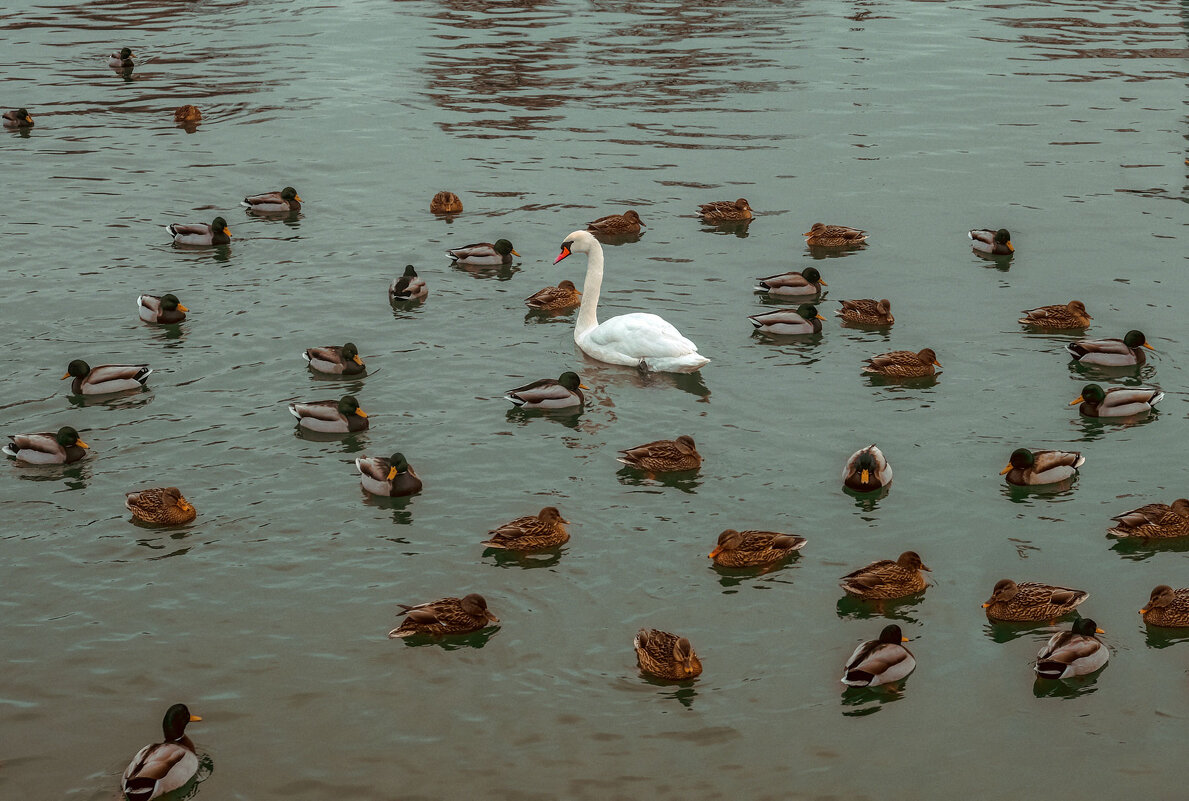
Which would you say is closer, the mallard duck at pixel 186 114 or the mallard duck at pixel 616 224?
the mallard duck at pixel 616 224

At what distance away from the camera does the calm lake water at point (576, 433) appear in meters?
12.9

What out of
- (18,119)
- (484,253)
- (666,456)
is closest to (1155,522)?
(666,456)

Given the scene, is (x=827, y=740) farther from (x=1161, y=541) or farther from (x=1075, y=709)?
(x=1161, y=541)

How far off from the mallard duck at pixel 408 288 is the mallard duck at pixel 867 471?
31.0 ft

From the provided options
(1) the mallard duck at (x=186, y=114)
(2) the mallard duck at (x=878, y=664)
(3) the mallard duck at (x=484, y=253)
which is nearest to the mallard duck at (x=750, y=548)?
(2) the mallard duck at (x=878, y=664)

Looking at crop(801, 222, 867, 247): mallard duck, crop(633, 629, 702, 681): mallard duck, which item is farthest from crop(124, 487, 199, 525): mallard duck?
crop(801, 222, 867, 247): mallard duck

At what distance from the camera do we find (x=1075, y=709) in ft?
43.7

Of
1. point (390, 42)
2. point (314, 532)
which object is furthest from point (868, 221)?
point (390, 42)

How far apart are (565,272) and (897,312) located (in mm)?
6523

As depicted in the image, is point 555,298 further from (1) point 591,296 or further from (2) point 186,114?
(2) point 186,114

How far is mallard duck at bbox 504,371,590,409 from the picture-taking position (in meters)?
19.9

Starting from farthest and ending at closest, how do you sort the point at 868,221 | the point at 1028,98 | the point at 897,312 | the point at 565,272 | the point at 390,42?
the point at 390,42 → the point at 1028,98 → the point at 868,221 → the point at 565,272 → the point at 897,312

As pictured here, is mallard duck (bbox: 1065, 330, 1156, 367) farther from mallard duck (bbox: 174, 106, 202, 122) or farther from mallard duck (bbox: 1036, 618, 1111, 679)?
mallard duck (bbox: 174, 106, 202, 122)

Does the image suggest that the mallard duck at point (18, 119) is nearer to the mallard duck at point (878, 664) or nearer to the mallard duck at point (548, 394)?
the mallard duck at point (548, 394)
